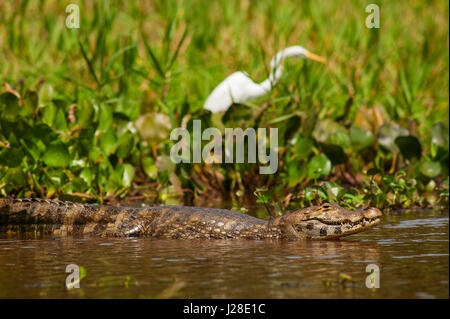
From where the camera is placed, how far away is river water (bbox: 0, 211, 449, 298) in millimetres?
3902

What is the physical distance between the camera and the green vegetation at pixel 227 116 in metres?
7.33

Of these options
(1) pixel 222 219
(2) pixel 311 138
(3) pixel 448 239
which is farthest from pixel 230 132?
(3) pixel 448 239

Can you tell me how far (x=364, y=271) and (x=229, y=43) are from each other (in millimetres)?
8746

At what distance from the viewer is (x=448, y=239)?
215 inches

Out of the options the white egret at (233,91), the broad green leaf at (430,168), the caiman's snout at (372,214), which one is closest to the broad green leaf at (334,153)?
the broad green leaf at (430,168)

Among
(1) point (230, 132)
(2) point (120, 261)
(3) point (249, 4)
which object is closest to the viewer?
(2) point (120, 261)

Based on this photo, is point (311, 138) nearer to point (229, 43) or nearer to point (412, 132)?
Result: point (412, 132)

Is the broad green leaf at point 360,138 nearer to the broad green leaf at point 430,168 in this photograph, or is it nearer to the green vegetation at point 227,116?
the green vegetation at point 227,116

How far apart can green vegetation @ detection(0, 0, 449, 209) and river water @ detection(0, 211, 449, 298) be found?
3.28 feet

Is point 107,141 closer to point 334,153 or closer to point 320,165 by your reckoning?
point 320,165

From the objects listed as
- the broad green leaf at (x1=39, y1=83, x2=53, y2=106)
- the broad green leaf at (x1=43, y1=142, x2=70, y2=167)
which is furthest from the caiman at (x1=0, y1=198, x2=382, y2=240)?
the broad green leaf at (x1=39, y1=83, x2=53, y2=106)

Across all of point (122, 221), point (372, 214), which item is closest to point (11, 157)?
point (122, 221)

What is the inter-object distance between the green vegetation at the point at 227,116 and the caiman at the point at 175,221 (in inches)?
14.7

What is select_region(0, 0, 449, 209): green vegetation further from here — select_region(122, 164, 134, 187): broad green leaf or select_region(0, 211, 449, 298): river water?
select_region(0, 211, 449, 298): river water
